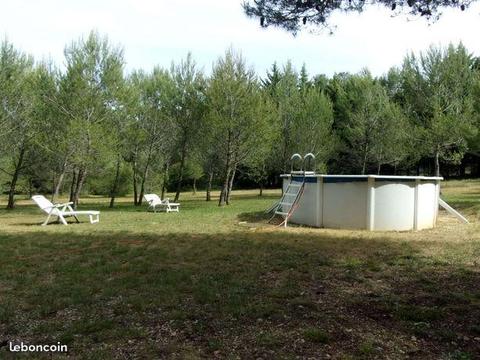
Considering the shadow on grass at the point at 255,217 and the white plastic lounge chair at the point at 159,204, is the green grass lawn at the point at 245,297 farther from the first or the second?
the white plastic lounge chair at the point at 159,204

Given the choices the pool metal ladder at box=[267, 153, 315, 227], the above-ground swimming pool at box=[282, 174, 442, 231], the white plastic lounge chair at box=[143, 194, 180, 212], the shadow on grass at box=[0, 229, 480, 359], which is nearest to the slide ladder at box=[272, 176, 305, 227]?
the pool metal ladder at box=[267, 153, 315, 227]

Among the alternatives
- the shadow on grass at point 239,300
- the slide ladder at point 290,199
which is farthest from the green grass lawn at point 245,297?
the slide ladder at point 290,199

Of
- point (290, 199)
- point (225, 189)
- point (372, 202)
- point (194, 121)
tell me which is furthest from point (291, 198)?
point (194, 121)

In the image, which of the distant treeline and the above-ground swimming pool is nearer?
the above-ground swimming pool

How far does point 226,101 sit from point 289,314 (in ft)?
53.6

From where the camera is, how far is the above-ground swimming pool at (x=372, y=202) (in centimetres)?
1072

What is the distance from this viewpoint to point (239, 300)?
4.87 m

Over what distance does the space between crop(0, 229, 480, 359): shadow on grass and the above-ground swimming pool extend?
2756 mm

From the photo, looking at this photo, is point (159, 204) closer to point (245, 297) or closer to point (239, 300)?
point (245, 297)

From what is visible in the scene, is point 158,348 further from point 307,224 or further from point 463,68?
point 463,68

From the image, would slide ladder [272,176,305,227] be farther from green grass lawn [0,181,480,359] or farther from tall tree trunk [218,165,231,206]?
tall tree trunk [218,165,231,206]

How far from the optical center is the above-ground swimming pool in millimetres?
10719

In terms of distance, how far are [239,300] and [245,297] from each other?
14 cm

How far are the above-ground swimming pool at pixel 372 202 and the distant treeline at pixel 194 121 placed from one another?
359 inches
